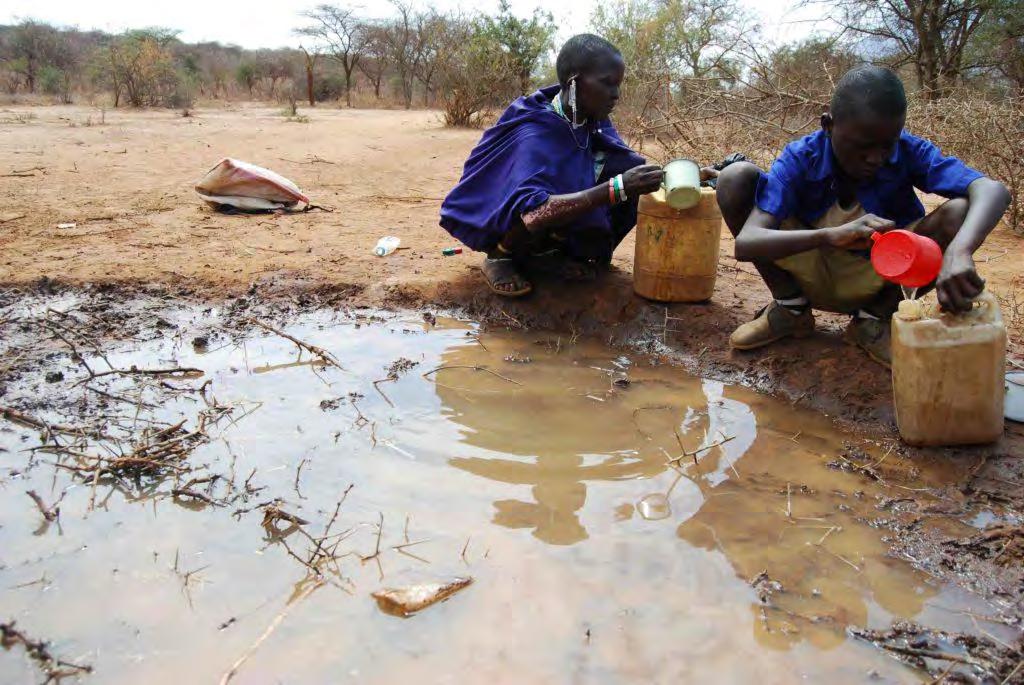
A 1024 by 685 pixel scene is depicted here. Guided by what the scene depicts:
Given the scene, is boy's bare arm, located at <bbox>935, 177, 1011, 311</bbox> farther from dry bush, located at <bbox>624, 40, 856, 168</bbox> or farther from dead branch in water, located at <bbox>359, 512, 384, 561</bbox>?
dry bush, located at <bbox>624, 40, 856, 168</bbox>

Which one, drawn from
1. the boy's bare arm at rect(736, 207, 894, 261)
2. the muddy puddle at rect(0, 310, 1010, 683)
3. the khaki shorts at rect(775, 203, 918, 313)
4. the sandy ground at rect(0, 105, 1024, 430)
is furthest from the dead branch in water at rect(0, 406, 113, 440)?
the khaki shorts at rect(775, 203, 918, 313)

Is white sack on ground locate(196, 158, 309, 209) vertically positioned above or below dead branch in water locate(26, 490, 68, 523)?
above

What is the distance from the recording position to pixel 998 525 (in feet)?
6.64

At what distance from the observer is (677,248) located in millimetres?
3256

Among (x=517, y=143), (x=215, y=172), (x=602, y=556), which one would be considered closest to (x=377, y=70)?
(x=215, y=172)

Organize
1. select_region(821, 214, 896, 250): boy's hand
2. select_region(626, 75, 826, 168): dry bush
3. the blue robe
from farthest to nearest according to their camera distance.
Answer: select_region(626, 75, 826, 168): dry bush, the blue robe, select_region(821, 214, 896, 250): boy's hand

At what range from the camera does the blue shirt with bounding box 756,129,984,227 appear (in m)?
2.54

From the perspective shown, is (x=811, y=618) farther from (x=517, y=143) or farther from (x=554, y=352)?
(x=517, y=143)

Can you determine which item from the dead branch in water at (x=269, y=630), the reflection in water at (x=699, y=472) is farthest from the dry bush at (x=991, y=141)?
the dead branch in water at (x=269, y=630)

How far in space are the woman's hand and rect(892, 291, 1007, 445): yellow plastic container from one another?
1016mm

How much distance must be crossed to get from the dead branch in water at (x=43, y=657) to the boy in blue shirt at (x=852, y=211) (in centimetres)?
214

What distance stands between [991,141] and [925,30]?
5564mm

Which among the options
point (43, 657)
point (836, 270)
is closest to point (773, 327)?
point (836, 270)

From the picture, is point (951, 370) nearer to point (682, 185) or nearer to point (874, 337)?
point (874, 337)
